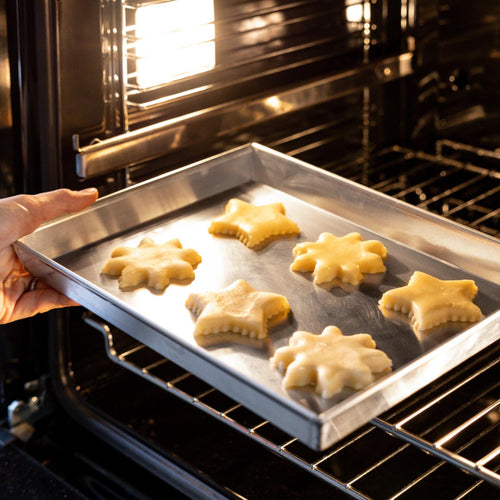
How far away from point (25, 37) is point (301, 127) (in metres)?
0.58

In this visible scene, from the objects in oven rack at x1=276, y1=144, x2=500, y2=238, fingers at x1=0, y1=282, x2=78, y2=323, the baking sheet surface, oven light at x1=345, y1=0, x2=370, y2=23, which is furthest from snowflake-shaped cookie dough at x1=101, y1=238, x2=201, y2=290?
oven light at x1=345, y1=0, x2=370, y2=23

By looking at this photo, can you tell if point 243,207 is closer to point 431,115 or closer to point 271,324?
point 271,324

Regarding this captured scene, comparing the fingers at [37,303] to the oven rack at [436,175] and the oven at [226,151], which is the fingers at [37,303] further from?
the oven rack at [436,175]

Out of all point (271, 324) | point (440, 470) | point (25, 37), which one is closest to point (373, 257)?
point (271, 324)

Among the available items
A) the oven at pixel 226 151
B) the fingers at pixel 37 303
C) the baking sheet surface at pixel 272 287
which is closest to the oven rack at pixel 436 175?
the oven at pixel 226 151

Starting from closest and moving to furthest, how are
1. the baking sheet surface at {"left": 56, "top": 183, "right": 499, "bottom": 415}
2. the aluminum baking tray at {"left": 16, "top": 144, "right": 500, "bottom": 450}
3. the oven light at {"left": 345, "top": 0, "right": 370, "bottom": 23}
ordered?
1. the aluminum baking tray at {"left": 16, "top": 144, "right": 500, "bottom": 450}
2. the baking sheet surface at {"left": 56, "top": 183, "right": 499, "bottom": 415}
3. the oven light at {"left": 345, "top": 0, "right": 370, "bottom": 23}

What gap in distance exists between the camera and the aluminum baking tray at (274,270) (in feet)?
3.09

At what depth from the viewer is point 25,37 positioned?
126cm

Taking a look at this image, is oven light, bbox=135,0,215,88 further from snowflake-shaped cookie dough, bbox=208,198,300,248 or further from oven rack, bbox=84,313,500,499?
oven rack, bbox=84,313,500,499

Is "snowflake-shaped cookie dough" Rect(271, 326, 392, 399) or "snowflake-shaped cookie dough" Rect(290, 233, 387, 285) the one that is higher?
"snowflake-shaped cookie dough" Rect(290, 233, 387, 285)

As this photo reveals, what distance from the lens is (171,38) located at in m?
1.36

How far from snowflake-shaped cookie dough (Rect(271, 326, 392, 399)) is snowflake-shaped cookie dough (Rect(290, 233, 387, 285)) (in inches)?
6.8

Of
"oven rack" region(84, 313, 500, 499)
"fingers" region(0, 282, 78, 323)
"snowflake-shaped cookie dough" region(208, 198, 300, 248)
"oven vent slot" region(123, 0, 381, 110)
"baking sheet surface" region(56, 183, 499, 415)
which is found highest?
"oven vent slot" region(123, 0, 381, 110)

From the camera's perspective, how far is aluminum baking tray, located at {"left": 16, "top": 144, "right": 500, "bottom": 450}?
3.09 feet
